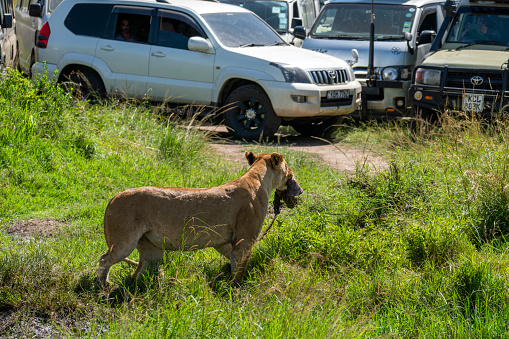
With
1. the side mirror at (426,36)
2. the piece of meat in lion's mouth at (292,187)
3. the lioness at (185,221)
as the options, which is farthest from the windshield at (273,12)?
the lioness at (185,221)

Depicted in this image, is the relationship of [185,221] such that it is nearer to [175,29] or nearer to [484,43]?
[175,29]

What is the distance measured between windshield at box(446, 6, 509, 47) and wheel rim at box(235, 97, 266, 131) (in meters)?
2.89

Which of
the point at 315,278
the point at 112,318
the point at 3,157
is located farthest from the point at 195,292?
the point at 3,157

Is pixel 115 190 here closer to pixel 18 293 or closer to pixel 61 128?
pixel 61 128

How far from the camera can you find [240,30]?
1008 centimetres

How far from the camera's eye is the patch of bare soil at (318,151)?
7891 millimetres

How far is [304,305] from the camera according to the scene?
368cm

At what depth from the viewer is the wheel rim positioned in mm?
9445

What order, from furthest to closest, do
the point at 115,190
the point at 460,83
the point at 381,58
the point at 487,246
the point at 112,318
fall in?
the point at 381,58, the point at 460,83, the point at 115,190, the point at 487,246, the point at 112,318

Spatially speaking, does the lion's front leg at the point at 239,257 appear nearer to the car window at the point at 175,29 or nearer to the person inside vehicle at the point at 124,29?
the car window at the point at 175,29

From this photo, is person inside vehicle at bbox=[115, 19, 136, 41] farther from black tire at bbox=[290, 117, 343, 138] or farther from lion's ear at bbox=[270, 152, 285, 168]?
lion's ear at bbox=[270, 152, 285, 168]

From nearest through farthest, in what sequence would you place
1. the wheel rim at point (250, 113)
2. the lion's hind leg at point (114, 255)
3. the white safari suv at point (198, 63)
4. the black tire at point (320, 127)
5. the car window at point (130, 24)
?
the lion's hind leg at point (114, 255)
the white safari suv at point (198, 63)
the wheel rim at point (250, 113)
the car window at point (130, 24)
the black tire at point (320, 127)

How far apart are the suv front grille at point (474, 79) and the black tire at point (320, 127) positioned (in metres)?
2.18

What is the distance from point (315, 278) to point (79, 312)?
1.50m
